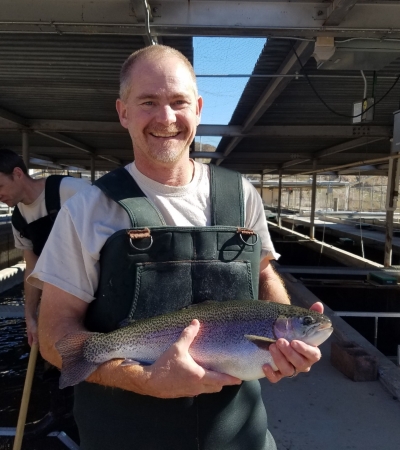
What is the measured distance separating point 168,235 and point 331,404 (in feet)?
9.68

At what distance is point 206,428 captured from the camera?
159 centimetres

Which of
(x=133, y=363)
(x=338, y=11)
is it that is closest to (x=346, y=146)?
(x=338, y=11)

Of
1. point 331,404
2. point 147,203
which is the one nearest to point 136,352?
point 147,203

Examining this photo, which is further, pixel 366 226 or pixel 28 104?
pixel 366 226

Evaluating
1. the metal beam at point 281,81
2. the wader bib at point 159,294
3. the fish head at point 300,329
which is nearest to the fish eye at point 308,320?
the fish head at point 300,329

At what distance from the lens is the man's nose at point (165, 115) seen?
1.62 metres

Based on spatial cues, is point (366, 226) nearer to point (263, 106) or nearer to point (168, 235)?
point (263, 106)

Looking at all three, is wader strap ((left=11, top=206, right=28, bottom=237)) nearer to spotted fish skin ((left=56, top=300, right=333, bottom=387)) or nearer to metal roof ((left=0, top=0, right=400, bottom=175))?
metal roof ((left=0, top=0, right=400, bottom=175))

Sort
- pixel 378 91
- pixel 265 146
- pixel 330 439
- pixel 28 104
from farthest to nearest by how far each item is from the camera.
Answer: pixel 265 146
pixel 28 104
pixel 378 91
pixel 330 439

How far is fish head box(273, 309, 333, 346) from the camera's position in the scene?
60.7 inches

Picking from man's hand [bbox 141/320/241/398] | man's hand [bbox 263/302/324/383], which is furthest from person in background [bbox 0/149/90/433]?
man's hand [bbox 263/302/324/383]

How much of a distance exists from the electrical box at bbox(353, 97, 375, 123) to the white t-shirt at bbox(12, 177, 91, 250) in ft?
14.1

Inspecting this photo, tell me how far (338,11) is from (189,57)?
86.0 inches

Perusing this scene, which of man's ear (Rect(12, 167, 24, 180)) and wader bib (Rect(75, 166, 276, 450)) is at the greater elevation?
man's ear (Rect(12, 167, 24, 180))
